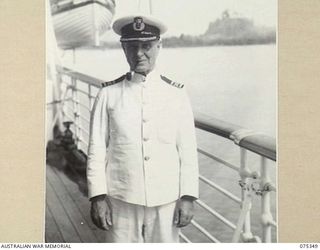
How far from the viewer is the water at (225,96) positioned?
1.47m

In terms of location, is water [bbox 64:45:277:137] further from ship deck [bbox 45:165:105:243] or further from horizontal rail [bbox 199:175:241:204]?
ship deck [bbox 45:165:105:243]

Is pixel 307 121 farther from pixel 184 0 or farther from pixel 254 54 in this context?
pixel 184 0

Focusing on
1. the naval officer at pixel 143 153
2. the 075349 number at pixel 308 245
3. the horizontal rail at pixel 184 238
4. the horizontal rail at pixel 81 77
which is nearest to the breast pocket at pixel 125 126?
the naval officer at pixel 143 153

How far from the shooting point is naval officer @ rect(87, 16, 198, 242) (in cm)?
147

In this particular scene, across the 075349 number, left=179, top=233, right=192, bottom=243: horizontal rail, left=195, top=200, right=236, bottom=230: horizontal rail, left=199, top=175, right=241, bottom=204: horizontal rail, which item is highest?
left=199, top=175, right=241, bottom=204: horizontal rail

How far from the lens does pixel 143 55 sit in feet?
4.83

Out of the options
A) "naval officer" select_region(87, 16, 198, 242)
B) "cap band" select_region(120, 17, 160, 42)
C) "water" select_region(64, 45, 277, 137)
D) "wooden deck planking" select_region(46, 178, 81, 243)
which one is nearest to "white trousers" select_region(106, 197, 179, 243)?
"naval officer" select_region(87, 16, 198, 242)

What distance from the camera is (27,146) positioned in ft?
4.91

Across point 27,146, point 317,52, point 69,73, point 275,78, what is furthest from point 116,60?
point 317,52

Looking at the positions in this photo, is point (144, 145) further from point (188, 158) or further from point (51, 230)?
point (51, 230)

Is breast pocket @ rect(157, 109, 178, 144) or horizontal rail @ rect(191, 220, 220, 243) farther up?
breast pocket @ rect(157, 109, 178, 144)

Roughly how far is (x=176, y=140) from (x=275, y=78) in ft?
1.20

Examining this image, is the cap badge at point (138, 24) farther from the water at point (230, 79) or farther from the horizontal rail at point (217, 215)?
the horizontal rail at point (217, 215)

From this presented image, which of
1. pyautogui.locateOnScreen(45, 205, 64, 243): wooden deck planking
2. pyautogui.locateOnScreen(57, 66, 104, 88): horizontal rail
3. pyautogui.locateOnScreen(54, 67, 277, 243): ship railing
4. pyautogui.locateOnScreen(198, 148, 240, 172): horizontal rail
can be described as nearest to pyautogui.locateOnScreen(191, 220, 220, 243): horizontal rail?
pyautogui.locateOnScreen(54, 67, 277, 243): ship railing
